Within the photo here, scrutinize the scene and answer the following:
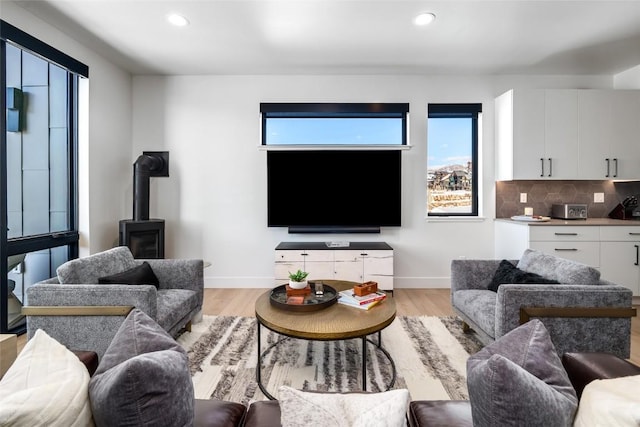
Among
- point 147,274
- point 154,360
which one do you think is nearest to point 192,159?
point 147,274

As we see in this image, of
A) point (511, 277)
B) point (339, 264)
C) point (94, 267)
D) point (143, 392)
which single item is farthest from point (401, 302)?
point (143, 392)

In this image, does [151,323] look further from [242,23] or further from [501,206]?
[501,206]

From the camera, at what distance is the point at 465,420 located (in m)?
1.05

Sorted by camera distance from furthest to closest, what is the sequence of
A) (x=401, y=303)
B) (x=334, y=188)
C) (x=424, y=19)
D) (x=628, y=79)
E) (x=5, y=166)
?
(x=334, y=188) → (x=628, y=79) → (x=401, y=303) → (x=424, y=19) → (x=5, y=166)

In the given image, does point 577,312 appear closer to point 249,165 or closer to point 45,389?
point 45,389

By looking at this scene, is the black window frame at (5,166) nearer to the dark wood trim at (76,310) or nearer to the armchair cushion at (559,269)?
the dark wood trim at (76,310)

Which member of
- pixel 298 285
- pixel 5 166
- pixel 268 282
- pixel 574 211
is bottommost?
pixel 268 282

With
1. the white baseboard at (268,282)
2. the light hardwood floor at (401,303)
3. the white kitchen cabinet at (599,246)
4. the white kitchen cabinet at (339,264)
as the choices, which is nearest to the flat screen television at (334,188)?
the white kitchen cabinet at (339,264)

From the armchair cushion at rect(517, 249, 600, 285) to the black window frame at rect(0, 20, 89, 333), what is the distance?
162 inches

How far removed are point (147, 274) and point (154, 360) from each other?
1.95 metres

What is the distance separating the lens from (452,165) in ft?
14.0

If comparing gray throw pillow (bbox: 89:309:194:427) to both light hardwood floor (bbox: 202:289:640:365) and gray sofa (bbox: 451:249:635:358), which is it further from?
light hardwood floor (bbox: 202:289:640:365)

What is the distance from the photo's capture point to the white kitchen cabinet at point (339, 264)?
3.75 meters

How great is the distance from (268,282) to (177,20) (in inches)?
117
